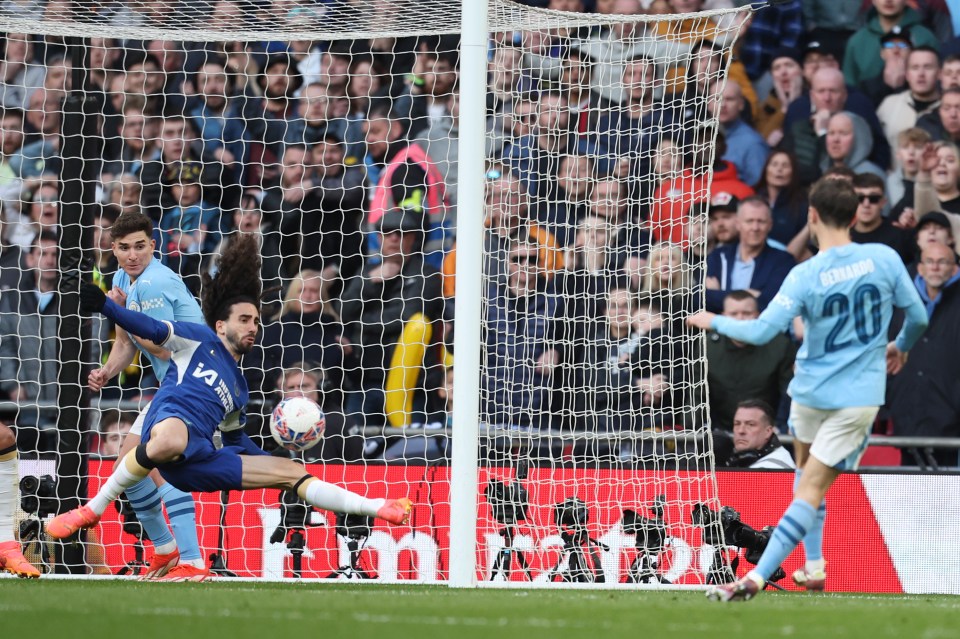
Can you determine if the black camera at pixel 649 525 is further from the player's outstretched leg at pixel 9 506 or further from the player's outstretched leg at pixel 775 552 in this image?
the player's outstretched leg at pixel 9 506

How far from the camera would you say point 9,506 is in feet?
26.0

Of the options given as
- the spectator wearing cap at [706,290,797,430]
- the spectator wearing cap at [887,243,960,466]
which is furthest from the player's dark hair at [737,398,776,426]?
the spectator wearing cap at [887,243,960,466]

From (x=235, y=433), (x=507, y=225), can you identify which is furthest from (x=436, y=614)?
(x=507, y=225)

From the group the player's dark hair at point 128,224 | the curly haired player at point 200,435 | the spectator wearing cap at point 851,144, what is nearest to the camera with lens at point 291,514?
the curly haired player at point 200,435

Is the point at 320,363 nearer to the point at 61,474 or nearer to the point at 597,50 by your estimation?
the point at 61,474

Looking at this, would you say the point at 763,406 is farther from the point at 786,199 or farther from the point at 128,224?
the point at 128,224

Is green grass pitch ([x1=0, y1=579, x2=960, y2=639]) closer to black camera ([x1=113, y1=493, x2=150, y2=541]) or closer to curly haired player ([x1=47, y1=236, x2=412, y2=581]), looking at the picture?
curly haired player ([x1=47, y1=236, x2=412, y2=581])

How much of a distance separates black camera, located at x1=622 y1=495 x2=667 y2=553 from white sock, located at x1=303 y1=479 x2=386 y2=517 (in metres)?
2.15

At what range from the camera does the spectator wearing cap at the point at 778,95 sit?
11062 millimetres

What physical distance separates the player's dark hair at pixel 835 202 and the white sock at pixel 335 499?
9.03 feet

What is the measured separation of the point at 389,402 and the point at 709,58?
3.35 meters

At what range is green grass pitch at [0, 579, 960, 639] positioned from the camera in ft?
15.3

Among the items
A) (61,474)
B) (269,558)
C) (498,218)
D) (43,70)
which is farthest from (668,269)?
(43,70)

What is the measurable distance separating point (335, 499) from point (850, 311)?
2883mm
